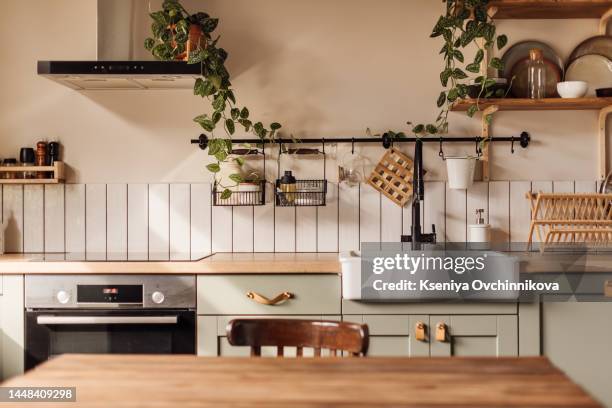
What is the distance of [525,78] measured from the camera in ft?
9.75

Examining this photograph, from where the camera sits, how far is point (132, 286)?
2424 mm

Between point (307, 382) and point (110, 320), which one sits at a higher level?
point (307, 382)

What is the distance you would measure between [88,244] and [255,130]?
99cm

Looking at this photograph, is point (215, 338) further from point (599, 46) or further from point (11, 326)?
point (599, 46)

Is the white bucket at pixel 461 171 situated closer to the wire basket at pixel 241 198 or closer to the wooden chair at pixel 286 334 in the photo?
the wire basket at pixel 241 198

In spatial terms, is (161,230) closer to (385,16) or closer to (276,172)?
(276,172)

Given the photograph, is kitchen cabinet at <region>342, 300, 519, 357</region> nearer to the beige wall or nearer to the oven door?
the oven door

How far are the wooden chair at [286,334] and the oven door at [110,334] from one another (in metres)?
0.97

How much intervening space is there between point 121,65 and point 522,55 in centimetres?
187

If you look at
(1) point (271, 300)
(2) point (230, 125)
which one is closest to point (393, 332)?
(1) point (271, 300)

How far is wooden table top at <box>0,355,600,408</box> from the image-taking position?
101 centimetres

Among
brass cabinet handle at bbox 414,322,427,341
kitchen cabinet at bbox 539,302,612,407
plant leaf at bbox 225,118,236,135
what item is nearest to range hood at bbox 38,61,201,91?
plant leaf at bbox 225,118,236,135

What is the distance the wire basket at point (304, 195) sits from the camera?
113 inches

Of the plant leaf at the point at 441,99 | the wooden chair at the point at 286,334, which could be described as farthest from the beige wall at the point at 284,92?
the wooden chair at the point at 286,334
